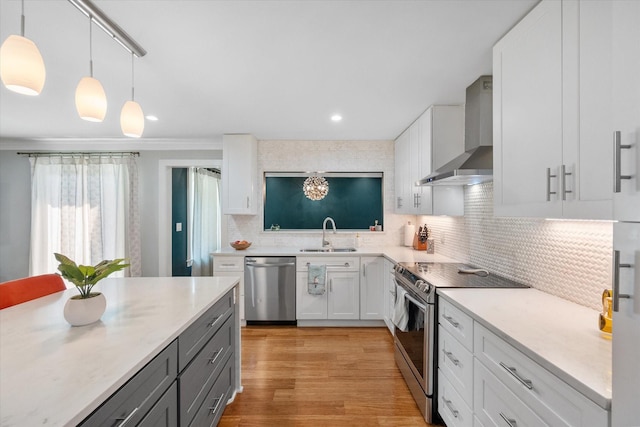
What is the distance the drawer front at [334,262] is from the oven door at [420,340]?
3.91ft

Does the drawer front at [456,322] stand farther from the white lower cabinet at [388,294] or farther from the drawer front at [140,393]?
the drawer front at [140,393]

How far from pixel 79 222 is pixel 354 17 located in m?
4.59

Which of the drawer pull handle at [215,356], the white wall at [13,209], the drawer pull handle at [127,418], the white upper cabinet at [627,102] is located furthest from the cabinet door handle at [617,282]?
the white wall at [13,209]

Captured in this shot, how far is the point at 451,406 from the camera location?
1.75 m

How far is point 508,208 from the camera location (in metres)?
1.59

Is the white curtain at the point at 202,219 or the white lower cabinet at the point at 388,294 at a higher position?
the white curtain at the point at 202,219

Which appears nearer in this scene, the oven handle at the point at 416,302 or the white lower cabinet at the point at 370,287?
the oven handle at the point at 416,302

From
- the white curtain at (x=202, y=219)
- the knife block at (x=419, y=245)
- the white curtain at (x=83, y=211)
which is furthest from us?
the white curtain at (x=202, y=219)

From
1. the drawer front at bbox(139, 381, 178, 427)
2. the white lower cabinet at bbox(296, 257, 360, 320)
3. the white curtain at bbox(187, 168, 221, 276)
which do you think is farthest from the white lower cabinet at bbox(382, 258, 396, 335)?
the white curtain at bbox(187, 168, 221, 276)

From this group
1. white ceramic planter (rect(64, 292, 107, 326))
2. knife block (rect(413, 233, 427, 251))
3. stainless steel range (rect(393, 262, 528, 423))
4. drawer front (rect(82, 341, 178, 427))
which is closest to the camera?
drawer front (rect(82, 341, 178, 427))

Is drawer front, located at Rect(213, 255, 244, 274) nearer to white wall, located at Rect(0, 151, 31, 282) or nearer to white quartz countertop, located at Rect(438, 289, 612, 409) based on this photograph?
white quartz countertop, located at Rect(438, 289, 612, 409)

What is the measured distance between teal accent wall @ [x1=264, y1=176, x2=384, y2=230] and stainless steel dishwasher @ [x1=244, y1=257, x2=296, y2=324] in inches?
30.4

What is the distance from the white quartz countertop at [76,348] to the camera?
0.75m

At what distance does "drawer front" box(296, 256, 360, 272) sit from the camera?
11.8 feet
